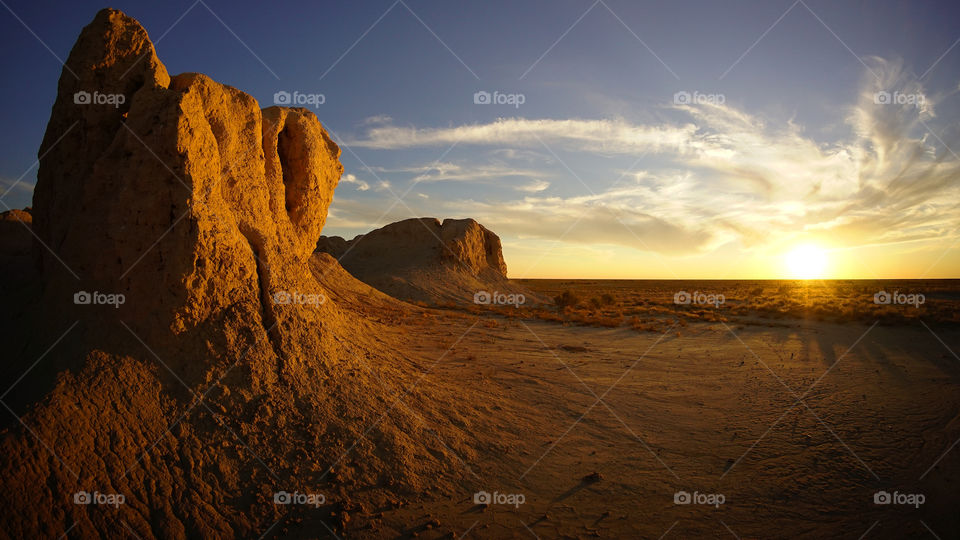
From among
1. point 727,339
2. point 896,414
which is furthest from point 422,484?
point 727,339

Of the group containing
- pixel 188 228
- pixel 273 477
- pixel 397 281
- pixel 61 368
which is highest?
pixel 397 281

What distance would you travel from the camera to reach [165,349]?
543 cm

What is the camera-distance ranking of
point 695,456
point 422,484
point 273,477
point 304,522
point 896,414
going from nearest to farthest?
point 304,522
point 273,477
point 422,484
point 695,456
point 896,414

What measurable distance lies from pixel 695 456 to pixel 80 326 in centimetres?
878

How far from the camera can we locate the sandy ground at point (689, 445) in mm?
5172

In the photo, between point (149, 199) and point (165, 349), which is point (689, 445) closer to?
point (165, 349)

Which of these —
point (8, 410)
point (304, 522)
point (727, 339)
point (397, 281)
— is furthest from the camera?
point (397, 281)

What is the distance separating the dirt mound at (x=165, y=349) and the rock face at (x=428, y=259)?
20.8m

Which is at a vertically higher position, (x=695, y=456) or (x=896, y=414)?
(x=896, y=414)

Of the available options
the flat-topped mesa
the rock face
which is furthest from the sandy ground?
the rock face

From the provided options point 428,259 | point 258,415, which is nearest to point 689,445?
point 258,415

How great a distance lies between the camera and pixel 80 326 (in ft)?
17.3

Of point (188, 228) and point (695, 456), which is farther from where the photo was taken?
point (695, 456)

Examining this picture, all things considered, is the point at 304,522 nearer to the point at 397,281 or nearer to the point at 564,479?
the point at 564,479
